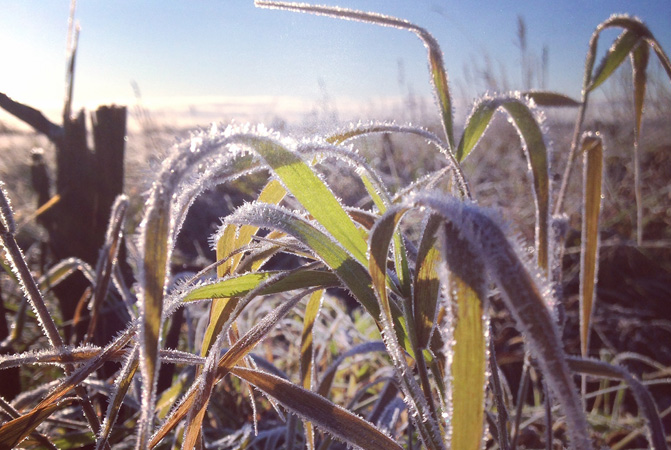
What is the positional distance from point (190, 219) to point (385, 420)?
2.46 meters

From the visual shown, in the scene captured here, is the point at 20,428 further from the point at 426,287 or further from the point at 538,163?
the point at 538,163

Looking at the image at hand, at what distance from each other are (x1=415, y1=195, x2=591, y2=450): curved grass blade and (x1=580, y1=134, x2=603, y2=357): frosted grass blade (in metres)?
0.52

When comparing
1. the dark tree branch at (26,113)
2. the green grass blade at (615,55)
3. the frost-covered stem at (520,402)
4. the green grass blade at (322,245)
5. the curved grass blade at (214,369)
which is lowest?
the frost-covered stem at (520,402)

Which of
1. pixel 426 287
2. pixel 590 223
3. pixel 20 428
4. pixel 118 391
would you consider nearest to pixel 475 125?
pixel 426 287

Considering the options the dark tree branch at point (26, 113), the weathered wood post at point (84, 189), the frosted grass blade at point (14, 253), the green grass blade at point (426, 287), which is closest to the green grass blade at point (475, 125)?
the green grass blade at point (426, 287)

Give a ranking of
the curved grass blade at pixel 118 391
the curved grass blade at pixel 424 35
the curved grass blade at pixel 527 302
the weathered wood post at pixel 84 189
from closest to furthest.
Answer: the curved grass blade at pixel 527 302
the curved grass blade at pixel 118 391
the curved grass blade at pixel 424 35
the weathered wood post at pixel 84 189

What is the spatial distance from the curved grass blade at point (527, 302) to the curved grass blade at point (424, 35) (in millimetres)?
327

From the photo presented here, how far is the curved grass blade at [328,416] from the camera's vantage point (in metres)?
0.55

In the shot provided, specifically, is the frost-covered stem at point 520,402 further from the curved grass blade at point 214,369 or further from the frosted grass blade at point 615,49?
the curved grass blade at point 214,369

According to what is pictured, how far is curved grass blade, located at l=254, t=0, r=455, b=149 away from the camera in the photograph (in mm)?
672

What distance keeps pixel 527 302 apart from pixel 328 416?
11.8 inches

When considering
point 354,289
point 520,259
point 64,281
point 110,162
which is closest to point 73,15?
point 110,162

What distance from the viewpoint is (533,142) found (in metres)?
0.60

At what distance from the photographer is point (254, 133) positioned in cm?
46
